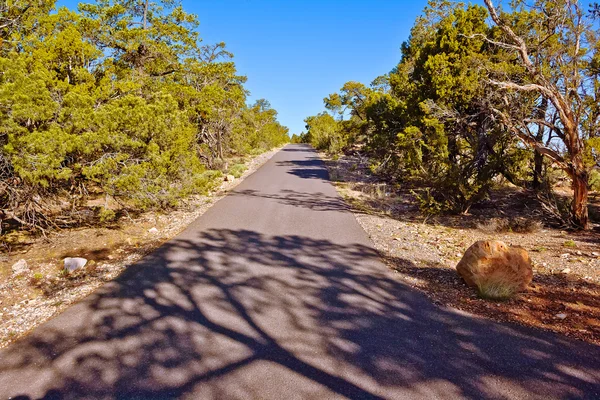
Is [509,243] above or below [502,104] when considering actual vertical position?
below

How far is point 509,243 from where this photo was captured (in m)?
7.29

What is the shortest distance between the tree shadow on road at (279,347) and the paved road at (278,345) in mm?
15

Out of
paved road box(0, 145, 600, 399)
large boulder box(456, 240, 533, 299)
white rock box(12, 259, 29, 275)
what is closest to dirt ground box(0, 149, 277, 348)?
white rock box(12, 259, 29, 275)

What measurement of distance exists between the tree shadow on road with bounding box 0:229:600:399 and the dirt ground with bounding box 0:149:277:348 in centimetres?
43

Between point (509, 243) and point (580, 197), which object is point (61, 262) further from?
point (580, 197)

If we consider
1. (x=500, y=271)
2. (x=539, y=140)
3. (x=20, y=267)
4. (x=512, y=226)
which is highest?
(x=539, y=140)

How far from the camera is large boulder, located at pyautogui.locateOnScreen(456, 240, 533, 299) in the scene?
4.75m

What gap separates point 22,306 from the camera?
4.73m

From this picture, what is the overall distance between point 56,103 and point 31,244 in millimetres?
3366

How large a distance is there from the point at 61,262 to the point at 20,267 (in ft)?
1.97

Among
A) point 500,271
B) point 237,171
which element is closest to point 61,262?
point 500,271

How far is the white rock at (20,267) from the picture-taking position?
19.1 feet

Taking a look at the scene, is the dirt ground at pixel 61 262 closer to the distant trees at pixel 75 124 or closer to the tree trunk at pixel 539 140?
the distant trees at pixel 75 124

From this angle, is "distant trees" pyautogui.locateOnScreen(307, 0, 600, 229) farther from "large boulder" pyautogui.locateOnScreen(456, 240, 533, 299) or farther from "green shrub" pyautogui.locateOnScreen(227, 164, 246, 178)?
"green shrub" pyautogui.locateOnScreen(227, 164, 246, 178)
